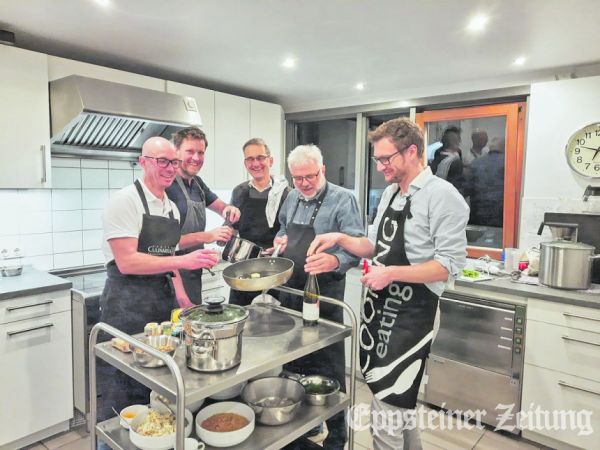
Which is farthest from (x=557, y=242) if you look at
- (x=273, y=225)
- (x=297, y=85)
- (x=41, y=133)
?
(x=41, y=133)

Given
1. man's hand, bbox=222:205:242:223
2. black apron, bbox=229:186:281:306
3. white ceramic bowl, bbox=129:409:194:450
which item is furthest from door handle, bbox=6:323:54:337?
white ceramic bowl, bbox=129:409:194:450

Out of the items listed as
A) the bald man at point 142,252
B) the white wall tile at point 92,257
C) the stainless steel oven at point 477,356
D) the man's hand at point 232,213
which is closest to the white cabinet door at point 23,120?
the white wall tile at point 92,257

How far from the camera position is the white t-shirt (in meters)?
1.64

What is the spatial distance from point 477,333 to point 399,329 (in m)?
1.16

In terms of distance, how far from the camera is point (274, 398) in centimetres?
152

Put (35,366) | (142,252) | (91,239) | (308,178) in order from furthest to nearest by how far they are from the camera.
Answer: (91,239) < (35,366) < (308,178) < (142,252)

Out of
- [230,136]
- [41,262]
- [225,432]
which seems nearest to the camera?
[225,432]

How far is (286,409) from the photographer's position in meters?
1.38

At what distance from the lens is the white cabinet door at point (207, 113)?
3041 mm

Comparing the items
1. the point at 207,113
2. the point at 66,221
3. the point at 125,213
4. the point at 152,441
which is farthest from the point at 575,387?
the point at 66,221

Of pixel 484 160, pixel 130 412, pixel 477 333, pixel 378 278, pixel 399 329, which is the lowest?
pixel 477 333

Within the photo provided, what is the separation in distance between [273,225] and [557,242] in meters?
1.63

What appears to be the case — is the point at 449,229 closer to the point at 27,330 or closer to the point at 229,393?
the point at 229,393

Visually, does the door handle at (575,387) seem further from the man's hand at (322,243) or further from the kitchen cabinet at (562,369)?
the man's hand at (322,243)
